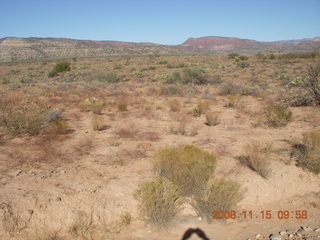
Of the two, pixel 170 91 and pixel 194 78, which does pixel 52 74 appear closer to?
pixel 194 78

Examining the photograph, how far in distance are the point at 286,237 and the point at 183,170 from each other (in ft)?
6.29

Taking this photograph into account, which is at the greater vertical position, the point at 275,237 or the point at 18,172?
the point at 18,172

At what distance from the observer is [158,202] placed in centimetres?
411

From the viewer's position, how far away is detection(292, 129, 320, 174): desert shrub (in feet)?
17.7

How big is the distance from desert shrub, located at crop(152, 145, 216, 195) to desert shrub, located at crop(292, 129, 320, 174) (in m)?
2.16

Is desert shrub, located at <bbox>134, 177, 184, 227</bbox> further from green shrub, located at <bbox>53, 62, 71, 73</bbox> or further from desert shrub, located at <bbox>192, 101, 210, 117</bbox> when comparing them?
green shrub, located at <bbox>53, 62, 71, 73</bbox>

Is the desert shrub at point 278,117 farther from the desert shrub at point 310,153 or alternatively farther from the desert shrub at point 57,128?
the desert shrub at point 57,128

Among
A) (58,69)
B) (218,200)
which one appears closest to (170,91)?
(218,200)

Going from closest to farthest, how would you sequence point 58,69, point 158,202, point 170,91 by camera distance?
point 158,202 → point 170,91 → point 58,69

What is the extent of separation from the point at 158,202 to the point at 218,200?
1059 millimetres

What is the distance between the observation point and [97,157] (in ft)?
20.8

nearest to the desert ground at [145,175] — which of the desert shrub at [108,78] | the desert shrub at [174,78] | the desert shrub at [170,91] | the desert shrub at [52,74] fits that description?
the desert shrub at [170,91]

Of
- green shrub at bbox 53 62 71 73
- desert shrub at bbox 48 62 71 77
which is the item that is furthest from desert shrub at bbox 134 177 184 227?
green shrub at bbox 53 62 71 73

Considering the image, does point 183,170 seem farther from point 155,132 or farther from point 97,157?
point 155,132
